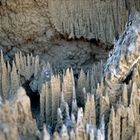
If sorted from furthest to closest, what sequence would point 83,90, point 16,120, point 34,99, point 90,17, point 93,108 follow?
point 90,17 → point 34,99 → point 83,90 → point 93,108 → point 16,120

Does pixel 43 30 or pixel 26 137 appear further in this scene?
pixel 43 30

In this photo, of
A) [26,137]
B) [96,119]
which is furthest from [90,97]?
[26,137]

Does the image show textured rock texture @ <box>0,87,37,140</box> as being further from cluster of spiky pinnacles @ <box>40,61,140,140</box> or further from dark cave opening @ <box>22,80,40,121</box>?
dark cave opening @ <box>22,80,40,121</box>

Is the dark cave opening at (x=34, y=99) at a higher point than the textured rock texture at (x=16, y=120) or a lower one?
lower

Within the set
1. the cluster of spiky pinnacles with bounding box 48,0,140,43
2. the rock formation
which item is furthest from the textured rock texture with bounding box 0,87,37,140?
the cluster of spiky pinnacles with bounding box 48,0,140,43

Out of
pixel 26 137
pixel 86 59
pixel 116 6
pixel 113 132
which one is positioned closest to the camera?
pixel 26 137

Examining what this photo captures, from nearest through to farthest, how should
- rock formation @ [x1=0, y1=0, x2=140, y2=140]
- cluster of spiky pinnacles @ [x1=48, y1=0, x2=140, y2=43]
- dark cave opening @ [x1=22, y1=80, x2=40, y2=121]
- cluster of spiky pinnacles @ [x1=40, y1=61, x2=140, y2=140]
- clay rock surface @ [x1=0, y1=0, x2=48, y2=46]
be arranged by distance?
rock formation @ [x1=0, y1=0, x2=140, y2=140]
cluster of spiky pinnacles @ [x1=40, y1=61, x2=140, y2=140]
dark cave opening @ [x1=22, y1=80, x2=40, y2=121]
cluster of spiky pinnacles @ [x1=48, y1=0, x2=140, y2=43]
clay rock surface @ [x1=0, y1=0, x2=48, y2=46]

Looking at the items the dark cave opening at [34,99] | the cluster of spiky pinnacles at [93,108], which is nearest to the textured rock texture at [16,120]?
the cluster of spiky pinnacles at [93,108]

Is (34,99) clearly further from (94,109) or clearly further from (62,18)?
(62,18)

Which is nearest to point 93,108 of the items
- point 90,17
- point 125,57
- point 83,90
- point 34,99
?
point 83,90

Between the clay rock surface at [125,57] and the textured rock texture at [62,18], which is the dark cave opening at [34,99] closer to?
the clay rock surface at [125,57]

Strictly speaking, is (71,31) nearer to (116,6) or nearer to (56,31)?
(56,31)
